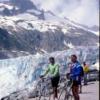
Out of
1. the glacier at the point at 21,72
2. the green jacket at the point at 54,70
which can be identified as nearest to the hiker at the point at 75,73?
the green jacket at the point at 54,70

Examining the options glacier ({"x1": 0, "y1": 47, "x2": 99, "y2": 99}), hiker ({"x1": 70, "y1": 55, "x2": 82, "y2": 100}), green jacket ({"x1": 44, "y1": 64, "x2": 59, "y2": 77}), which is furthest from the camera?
glacier ({"x1": 0, "y1": 47, "x2": 99, "y2": 99})

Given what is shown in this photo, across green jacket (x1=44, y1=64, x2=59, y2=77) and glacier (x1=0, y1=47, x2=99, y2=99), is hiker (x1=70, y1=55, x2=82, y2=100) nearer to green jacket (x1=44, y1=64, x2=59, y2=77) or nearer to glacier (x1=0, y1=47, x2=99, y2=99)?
green jacket (x1=44, y1=64, x2=59, y2=77)

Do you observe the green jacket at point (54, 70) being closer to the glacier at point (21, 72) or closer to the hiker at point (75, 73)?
the hiker at point (75, 73)

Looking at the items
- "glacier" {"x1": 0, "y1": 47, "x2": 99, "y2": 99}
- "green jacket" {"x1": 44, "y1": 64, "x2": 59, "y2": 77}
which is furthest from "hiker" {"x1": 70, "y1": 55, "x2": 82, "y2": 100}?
"glacier" {"x1": 0, "y1": 47, "x2": 99, "y2": 99}

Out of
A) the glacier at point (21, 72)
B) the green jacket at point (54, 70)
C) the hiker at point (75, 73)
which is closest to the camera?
the hiker at point (75, 73)

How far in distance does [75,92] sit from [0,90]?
10183 millimetres

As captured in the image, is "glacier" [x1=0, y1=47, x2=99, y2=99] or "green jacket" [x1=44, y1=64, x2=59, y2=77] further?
"glacier" [x1=0, y1=47, x2=99, y2=99]

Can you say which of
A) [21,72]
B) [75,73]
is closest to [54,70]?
[75,73]

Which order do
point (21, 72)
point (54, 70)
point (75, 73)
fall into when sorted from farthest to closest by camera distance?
point (21, 72)
point (54, 70)
point (75, 73)

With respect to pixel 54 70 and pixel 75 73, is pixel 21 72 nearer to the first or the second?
pixel 54 70

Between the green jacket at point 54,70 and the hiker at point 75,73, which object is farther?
the green jacket at point 54,70

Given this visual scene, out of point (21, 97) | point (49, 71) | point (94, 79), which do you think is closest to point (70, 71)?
point (49, 71)

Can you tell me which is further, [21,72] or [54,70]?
[21,72]

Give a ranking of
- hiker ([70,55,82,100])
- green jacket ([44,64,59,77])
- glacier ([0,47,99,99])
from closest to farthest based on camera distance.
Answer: hiker ([70,55,82,100]), green jacket ([44,64,59,77]), glacier ([0,47,99,99])
